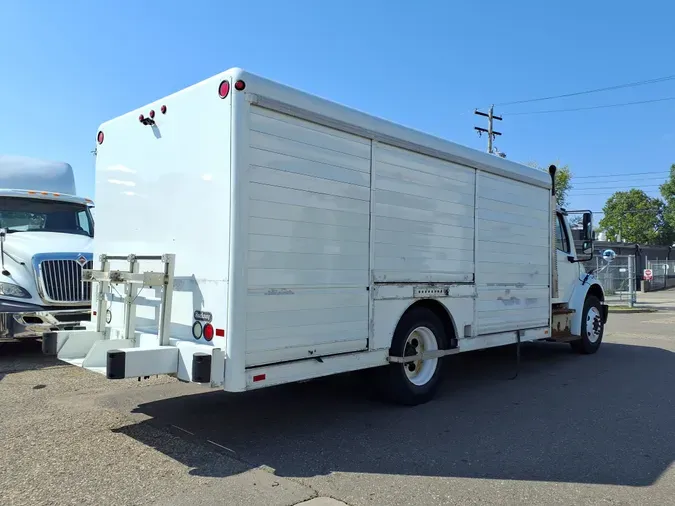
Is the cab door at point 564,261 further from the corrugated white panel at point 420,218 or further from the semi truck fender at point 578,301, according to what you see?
the corrugated white panel at point 420,218

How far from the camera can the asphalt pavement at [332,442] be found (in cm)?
404

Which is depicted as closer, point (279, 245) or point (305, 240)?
point (279, 245)

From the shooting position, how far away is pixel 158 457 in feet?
15.2

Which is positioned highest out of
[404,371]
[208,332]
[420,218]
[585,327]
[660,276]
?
[420,218]

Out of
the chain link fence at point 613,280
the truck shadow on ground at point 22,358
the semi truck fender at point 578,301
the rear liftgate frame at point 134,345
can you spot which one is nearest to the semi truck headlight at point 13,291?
the truck shadow on ground at point 22,358

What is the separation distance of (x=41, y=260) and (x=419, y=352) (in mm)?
5529

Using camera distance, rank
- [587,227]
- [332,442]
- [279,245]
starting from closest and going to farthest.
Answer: [279,245] < [332,442] < [587,227]

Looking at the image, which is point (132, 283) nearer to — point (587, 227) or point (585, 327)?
point (587, 227)

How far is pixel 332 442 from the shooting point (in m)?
5.11

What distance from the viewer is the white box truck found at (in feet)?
14.7

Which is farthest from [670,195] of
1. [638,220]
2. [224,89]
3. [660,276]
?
[224,89]

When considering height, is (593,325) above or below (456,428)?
above

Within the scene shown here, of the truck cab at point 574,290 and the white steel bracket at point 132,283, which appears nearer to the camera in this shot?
the white steel bracket at point 132,283

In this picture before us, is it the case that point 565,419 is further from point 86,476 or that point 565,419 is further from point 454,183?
point 86,476
